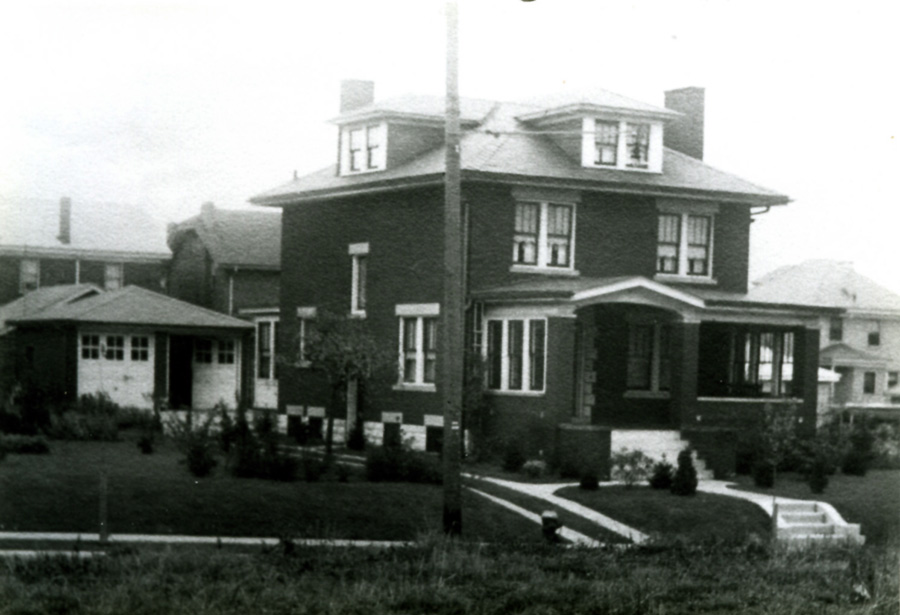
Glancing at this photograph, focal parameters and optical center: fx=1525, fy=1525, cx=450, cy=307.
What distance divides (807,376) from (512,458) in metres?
6.86

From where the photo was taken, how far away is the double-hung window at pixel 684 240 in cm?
2981

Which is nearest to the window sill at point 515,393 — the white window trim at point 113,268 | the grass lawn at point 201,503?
the grass lawn at point 201,503

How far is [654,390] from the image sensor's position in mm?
30203

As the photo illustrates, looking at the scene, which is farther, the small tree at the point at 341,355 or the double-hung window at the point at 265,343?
the small tree at the point at 341,355

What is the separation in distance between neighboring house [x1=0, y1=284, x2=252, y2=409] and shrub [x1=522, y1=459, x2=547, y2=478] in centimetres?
515

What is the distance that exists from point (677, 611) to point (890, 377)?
40.8ft

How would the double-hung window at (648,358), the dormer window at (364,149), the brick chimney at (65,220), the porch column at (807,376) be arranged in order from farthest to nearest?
the double-hung window at (648,358)
the porch column at (807,376)
the dormer window at (364,149)
the brick chimney at (65,220)

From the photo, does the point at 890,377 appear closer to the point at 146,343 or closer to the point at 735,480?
the point at 735,480

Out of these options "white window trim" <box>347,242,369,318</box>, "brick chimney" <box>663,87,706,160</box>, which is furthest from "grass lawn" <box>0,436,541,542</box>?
"brick chimney" <box>663,87,706,160</box>

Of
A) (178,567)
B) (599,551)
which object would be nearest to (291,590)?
(178,567)

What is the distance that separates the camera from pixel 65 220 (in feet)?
60.4

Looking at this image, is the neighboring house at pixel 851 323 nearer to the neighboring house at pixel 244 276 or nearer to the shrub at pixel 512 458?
the shrub at pixel 512 458

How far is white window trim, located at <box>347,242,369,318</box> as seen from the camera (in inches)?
1032

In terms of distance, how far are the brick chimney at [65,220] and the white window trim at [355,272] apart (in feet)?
24.4
